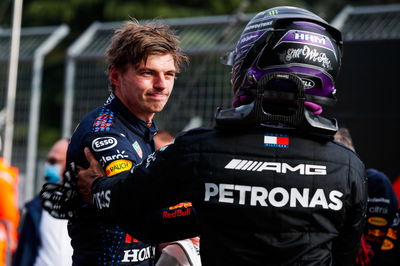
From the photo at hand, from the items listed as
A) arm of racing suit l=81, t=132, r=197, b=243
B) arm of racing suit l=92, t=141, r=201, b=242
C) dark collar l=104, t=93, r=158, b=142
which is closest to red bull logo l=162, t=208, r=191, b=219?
arm of racing suit l=81, t=132, r=197, b=243

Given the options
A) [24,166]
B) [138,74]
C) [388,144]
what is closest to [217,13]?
[24,166]

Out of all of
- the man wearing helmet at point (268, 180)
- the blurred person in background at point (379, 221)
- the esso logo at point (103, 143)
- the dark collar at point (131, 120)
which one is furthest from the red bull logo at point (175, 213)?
the blurred person in background at point (379, 221)

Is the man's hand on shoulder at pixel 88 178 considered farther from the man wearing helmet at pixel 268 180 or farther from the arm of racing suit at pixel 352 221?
the arm of racing suit at pixel 352 221

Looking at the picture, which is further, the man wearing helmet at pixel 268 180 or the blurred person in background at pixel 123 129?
the blurred person in background at pixel 123 129

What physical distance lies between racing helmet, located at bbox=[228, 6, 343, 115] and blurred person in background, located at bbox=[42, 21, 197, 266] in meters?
0.59

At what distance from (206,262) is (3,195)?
12.7ft

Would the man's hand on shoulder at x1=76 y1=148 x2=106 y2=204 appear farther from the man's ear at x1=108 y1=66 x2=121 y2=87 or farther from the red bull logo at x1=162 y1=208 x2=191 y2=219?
the man's ear at x1=108 y1=66 x2=121 y2=87

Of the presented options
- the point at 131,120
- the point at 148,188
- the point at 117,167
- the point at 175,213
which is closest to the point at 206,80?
the point at 131,120

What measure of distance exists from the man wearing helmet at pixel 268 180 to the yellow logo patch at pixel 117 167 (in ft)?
1.27

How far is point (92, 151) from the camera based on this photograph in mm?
3182

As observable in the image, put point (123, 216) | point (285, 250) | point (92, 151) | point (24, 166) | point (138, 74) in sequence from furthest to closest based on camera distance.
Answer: point (24, 166), point (138, 74), point (92, 151), point (123, 216), point (285, 250)

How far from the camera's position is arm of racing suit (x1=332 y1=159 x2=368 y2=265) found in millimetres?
2498

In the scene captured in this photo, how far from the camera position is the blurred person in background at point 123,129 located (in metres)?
3.15

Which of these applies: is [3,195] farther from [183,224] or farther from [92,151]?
[183,224]
